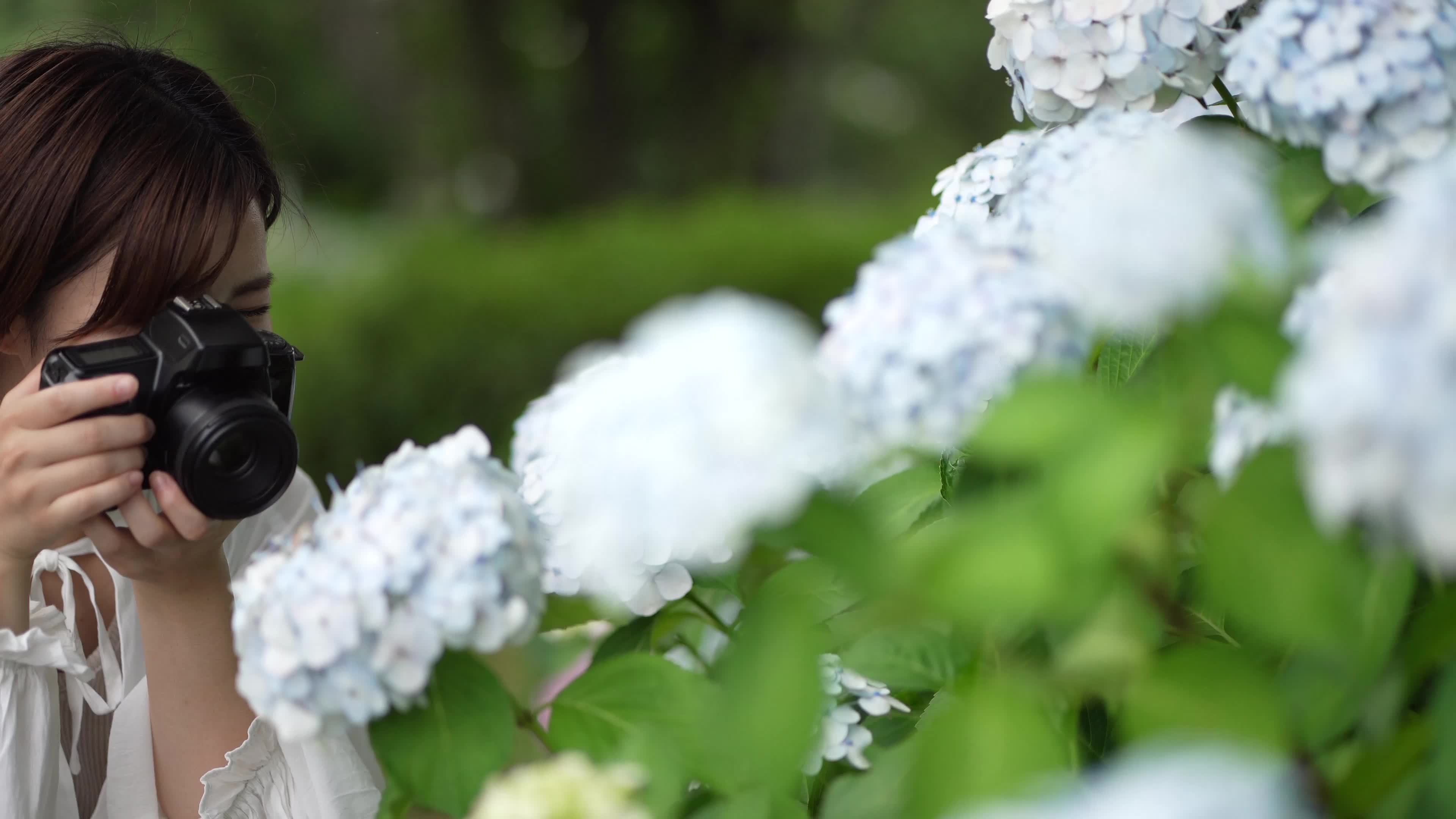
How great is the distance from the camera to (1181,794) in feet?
0.79

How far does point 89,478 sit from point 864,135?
14815 mm

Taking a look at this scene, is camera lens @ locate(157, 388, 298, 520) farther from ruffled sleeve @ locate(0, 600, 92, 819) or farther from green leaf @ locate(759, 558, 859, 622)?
green leaf @ locate(759, 558, 859, 622)

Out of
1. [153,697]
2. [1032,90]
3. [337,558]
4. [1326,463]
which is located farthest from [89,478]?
[1326,463]

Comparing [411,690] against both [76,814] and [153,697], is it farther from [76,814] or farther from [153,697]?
[76,814]

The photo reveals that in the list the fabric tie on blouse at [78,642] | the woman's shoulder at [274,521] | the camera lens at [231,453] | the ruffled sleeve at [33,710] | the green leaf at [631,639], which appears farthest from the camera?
the woman's shoulder at [274,521]

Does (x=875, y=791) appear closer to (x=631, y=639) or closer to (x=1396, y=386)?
(x=631, y=639)

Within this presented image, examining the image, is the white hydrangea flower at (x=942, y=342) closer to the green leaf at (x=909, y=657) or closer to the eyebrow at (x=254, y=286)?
the green leaf at (x=909, y=657)

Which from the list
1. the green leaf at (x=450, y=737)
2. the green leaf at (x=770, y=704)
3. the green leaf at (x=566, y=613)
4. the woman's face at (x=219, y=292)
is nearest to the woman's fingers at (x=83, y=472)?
the woman's face at (x=219, y=292)

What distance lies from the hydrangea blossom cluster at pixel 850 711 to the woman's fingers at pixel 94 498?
519 mm

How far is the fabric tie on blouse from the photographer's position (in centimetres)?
104

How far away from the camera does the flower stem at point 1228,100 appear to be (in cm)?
52

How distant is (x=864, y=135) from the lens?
15.0 m

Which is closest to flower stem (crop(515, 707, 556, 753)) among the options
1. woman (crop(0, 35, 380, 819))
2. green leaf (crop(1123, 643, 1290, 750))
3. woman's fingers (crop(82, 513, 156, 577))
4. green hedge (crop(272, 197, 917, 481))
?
green leaf (crop(1123, 643, 1290, 750))

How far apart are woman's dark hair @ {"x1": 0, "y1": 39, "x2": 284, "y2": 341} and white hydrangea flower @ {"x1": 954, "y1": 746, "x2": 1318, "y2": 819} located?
2.77ft
